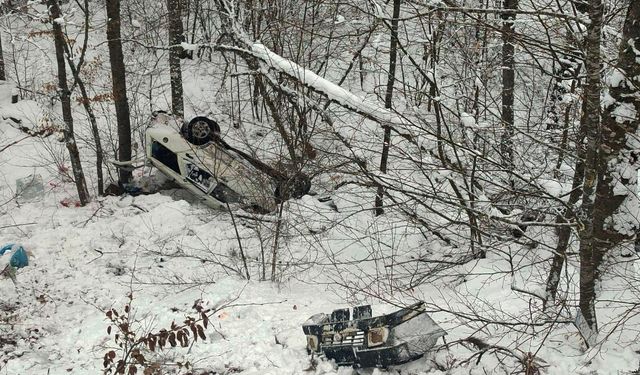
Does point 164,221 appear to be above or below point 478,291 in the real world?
below

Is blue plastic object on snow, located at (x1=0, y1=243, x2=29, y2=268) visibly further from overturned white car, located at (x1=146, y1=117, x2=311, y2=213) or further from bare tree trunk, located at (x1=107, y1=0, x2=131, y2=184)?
bare tree trunk, located at (x1=107, y1=0, x2=131, y2=184)

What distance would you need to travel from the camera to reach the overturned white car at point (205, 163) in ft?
34.3

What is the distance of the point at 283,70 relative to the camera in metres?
8.61

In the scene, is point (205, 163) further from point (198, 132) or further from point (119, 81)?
point (119, 81)

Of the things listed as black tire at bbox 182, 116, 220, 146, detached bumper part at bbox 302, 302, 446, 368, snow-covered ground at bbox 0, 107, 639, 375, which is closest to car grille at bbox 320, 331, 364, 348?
detached bumper part at bbox 302, 302, 446, 368

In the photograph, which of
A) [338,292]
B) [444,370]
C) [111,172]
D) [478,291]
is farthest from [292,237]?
[111,172]

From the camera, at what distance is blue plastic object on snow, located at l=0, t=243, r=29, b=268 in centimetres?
909

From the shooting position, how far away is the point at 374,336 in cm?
611

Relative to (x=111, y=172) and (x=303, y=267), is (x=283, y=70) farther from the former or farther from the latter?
(x=111, y=172)

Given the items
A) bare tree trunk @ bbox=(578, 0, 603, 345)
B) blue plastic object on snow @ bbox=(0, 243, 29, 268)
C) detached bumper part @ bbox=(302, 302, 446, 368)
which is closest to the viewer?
bare tree trunk @ bbox=(578, 0, 603, 345)

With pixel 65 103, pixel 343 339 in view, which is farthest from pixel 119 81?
pixel 343 339

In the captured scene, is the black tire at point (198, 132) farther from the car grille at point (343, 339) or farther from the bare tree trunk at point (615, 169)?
the bare tree trunk at point (615, 169)

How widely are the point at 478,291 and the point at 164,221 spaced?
229 inches

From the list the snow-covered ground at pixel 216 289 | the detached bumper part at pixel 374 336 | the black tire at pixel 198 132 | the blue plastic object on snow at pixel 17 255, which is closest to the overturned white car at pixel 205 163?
the black tire at pixel 198 132
